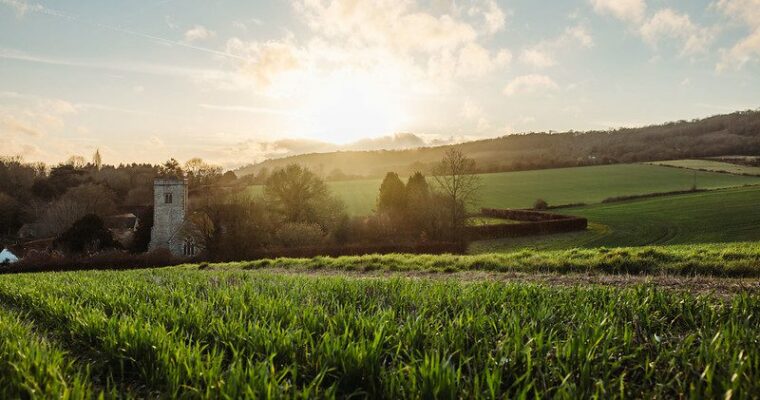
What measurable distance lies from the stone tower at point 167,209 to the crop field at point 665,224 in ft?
130

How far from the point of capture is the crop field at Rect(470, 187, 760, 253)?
41656 mm

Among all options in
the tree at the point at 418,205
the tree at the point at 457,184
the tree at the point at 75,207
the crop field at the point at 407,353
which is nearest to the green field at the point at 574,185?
the tree at the point at 418,205

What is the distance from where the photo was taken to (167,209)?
2557 inches

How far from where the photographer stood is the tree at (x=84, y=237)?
2231 inches

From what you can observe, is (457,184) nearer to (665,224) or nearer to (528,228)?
(528,228)

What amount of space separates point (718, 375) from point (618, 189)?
79.9m

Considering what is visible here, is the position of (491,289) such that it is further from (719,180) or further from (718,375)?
(719,180)

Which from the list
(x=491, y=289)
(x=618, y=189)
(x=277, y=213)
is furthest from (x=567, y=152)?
(x=491, y=289)

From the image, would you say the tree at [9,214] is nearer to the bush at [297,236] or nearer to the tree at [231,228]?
the tree at [231,228]

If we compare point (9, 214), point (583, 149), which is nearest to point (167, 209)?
point (9, 214)

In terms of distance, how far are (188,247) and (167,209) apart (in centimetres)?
905

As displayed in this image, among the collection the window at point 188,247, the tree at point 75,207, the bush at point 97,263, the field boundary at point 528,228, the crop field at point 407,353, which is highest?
the crop field at point 407,353

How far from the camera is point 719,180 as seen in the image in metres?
76.4

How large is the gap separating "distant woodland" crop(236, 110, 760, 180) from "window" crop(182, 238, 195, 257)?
116 ft
